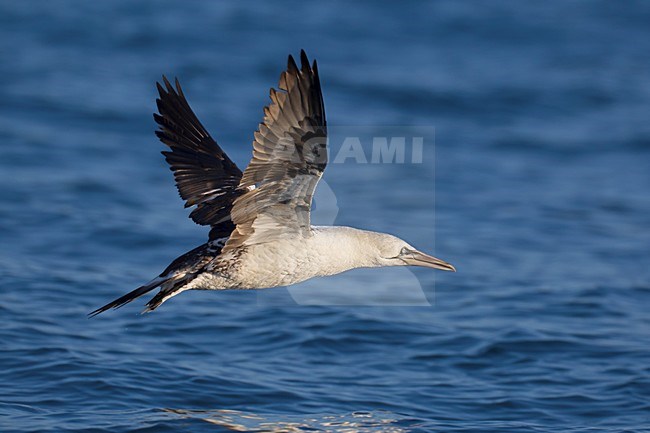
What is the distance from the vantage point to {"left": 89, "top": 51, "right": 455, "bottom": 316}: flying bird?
6.16m

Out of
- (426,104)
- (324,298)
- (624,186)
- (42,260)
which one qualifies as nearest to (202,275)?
(324,298)

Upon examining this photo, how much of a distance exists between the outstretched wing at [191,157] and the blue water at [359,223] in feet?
4.40

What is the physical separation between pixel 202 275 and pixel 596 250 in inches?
217

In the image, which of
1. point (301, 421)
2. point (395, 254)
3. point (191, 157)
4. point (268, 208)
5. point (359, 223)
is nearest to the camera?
point (268, 208)

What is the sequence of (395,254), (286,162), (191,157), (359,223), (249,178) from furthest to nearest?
(359,223) → (191,157) → (395,254) → (249,178) → (286,162)

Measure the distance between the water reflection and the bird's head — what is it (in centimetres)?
104

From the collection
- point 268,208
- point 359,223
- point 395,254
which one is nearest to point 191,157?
point 268,208

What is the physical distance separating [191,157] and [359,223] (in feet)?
12.7

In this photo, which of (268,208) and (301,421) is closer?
(268,208)

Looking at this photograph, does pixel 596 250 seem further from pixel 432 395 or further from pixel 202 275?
pixel 202 275

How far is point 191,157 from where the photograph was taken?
8078 millimetres

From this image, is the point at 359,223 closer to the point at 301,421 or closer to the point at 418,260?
the point at 418,260

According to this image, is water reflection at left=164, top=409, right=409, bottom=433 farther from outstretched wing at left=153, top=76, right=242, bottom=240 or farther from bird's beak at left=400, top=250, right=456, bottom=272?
outstretched wing at left=153, top=76, right=242, bottom=240

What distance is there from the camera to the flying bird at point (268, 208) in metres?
6.16
